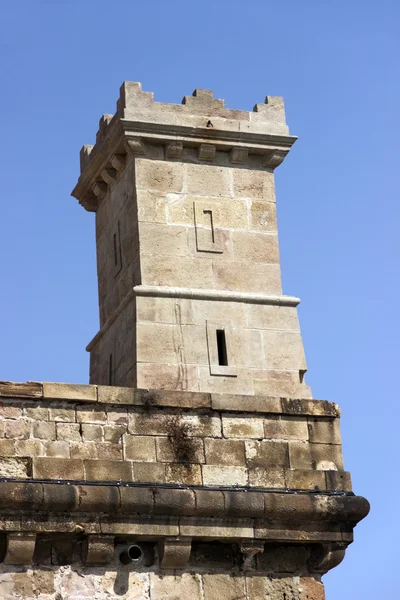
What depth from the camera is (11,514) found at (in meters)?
14.9

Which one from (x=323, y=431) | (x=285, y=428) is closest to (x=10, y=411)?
(x=285, y=428)

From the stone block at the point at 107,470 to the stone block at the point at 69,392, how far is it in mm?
663

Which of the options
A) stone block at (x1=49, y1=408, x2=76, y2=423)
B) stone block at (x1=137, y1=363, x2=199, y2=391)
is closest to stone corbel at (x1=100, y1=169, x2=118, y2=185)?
stone block at (x1=137, y1=363, x2=199, y2=391)

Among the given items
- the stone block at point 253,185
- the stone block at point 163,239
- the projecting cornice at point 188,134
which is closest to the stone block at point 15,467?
the stone block at point 163,239

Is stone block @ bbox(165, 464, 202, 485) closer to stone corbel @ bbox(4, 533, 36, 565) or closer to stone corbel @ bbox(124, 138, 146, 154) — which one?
stone corbel @ bbox(4, 533, 36, 565)

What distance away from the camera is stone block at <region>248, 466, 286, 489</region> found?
1602cm

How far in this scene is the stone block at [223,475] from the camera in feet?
52.0

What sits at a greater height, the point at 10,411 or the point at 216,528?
the point at 10,411

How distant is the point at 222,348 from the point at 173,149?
2.43 metres

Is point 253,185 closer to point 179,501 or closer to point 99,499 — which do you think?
point 179,501

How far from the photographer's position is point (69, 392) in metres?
15.6

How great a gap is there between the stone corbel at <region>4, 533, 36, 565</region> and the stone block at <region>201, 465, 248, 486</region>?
198cm

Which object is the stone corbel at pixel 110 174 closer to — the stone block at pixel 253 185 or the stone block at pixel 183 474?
the stone block at pixel 253 185

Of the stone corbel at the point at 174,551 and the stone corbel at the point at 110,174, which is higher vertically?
the stone corbel at the point at 110,174
